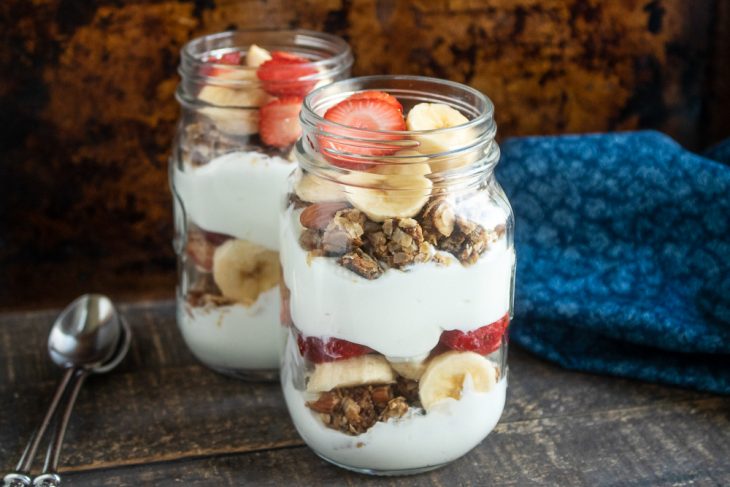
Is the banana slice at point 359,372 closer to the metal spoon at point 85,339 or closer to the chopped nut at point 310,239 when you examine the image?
the chopped nut at point 310,239

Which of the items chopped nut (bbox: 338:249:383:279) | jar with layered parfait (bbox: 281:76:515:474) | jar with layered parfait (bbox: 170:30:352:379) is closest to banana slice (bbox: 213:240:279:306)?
jar with layered parfait (bbox: 170:30:352:379)

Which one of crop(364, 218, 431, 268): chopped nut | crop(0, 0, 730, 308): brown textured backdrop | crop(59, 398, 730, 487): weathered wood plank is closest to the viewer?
crop(364, 218, 431, 268): chopped nut

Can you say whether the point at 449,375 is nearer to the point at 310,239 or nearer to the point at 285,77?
the point at 310,239

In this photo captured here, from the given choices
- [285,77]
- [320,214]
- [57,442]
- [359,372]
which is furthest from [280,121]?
[57,442]

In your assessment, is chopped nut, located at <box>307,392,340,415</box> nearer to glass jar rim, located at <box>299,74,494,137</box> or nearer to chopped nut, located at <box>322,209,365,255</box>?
chopped nut, located at <box>322,209,365,255</box>

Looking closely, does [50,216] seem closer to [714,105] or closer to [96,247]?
[96,247]
